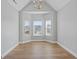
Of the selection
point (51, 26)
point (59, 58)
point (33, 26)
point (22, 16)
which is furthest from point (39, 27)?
point (59, 58)

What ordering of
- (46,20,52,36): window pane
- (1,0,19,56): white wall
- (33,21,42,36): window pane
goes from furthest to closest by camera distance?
1. (33,21,42,36): window pane
2. (46,20,52,36): window pane
3. (1,0,19,56): white wall

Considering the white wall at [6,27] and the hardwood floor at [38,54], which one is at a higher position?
the white wall at [6,27]

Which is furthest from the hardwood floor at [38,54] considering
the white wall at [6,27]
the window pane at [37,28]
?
the window pane at [37,28]

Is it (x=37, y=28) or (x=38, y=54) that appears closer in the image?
(x=38, y=54)

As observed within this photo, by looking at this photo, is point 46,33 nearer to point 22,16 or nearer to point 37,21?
point 37,21

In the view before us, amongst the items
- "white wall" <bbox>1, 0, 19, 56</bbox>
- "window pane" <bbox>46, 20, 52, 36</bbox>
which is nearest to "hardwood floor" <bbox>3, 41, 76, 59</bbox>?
"white wall" <bbox>1, 0, 19, 56</bbox>

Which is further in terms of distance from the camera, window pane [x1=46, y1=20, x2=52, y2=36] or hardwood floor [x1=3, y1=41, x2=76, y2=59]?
window pane [x1=46, y1=20, x2=52, y2=36]

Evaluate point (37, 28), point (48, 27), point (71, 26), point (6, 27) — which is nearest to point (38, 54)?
point (6, 27)

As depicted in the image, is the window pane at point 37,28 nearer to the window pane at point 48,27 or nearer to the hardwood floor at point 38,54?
the window pane at point 48,27

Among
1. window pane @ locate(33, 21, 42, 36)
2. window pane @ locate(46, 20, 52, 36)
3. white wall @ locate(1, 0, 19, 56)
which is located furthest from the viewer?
window pane @ locate(33, 21, 42, 36)

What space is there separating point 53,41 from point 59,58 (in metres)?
5.55

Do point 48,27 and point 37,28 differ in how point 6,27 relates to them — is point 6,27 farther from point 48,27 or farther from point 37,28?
point 37,28

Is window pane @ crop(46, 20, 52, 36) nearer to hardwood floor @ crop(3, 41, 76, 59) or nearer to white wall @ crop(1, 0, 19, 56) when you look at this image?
hardwood floor @ crop(3, 41, 76, 59)

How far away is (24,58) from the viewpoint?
16.1 feet
